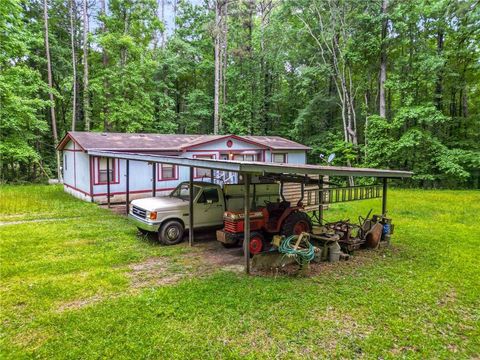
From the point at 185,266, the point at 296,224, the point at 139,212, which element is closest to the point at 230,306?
the point at 185,266

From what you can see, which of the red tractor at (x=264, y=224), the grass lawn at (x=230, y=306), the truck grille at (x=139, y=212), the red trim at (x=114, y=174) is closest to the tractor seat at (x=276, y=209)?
the red tractor at (x=264, y=224)

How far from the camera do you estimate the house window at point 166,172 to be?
15.7 m

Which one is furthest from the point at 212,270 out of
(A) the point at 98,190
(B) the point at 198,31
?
(B) the point at 198,31

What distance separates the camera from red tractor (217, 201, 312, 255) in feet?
24.1

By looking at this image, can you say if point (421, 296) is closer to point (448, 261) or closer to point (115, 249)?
point (448, 261)

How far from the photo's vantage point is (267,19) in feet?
93.8

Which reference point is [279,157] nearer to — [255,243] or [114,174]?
[114,174]

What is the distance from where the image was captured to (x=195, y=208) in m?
8.42

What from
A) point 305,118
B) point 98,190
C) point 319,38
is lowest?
point 98,190

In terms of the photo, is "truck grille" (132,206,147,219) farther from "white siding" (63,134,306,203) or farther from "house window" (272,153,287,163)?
"house window" (272,153,287,163)

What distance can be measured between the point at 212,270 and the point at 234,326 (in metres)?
2.17

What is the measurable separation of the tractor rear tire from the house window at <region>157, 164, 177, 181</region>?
9.40 m

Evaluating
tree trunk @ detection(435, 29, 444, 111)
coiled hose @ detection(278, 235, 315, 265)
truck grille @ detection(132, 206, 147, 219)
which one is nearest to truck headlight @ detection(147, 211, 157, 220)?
truck grille @ detection(132, 206, 147, 219)

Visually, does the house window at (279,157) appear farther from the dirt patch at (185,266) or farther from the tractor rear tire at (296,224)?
the dirt patch at (185,266)
